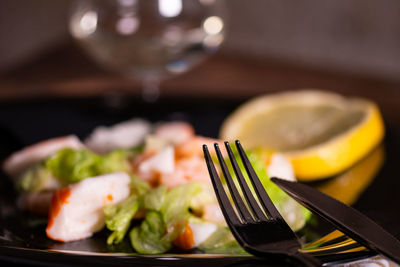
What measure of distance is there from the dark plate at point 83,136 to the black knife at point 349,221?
70mm

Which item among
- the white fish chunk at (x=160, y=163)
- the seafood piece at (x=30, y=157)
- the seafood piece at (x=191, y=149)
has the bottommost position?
the white fish chunk at (x=160, y=163)

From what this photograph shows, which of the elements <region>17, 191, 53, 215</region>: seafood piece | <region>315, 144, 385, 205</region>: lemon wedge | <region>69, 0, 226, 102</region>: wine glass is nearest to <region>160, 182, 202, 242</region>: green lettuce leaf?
<region>17, 191, 53, 215</region>: seafood piece

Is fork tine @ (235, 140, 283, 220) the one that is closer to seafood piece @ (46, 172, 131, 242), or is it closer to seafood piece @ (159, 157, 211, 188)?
seafood piece @ (159, 157, 211, 188)

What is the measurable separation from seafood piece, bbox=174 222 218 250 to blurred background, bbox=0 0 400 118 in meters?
1.58

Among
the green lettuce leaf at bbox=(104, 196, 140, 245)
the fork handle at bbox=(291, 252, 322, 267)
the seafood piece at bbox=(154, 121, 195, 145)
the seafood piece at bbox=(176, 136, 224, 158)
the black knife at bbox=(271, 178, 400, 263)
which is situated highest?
the seafood piece at bbox=(154, 121, 195, 145)

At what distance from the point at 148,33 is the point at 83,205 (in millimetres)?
1678

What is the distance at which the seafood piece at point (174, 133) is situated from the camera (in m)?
1.84

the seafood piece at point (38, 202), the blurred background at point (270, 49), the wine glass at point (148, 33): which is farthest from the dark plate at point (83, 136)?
the blurred background at point (270, 49)

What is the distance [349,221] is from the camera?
113 centimetres

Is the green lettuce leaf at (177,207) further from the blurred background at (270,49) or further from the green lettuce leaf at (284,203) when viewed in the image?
the blurred background at (270,49)

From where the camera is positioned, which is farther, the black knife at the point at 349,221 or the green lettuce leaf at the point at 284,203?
the green lettuce leaf at the point at 284,203

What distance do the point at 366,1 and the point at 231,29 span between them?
1303mm

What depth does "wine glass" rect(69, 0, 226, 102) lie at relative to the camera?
265cm

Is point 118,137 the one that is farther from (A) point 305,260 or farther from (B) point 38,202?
(A) point 305,260
